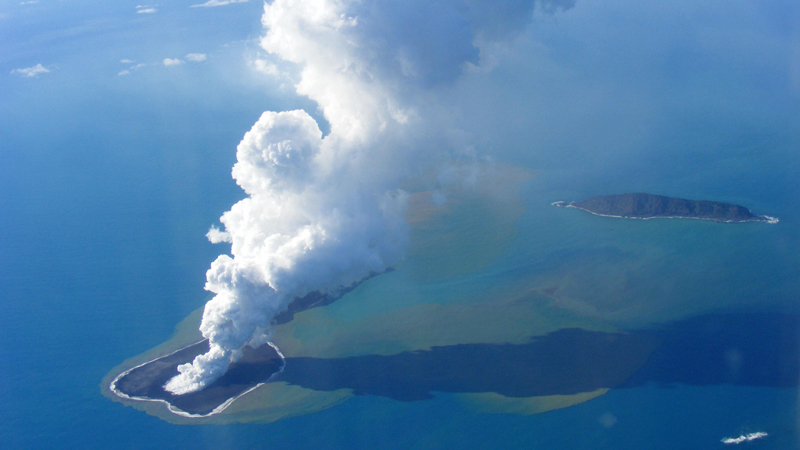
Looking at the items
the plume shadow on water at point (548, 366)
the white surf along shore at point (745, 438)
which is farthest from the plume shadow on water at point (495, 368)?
the white surf along shore at point (745, 438)

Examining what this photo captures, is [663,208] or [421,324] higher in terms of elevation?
[663,208]

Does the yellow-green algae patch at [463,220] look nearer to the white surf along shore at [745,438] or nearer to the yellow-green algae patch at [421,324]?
the yellow-green algae patch at [421,324]

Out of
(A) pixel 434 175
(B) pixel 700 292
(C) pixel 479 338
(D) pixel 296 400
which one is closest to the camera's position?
(D) pixel 296 400

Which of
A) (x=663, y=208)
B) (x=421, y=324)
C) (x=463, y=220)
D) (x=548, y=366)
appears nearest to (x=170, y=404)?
(x=421, y=324)

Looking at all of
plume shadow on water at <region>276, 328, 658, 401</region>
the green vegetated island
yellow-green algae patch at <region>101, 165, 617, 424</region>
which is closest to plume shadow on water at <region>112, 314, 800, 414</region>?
plume shadow on water at <region>276, 328, 658, 401</region>

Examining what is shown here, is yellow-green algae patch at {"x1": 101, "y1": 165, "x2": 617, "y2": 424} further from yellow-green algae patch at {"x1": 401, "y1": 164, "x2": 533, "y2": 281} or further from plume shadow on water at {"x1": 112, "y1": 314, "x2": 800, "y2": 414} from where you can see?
plume shadow on water at {"x1": 112, "y1": 314, "x2": 800, "y2": 414}

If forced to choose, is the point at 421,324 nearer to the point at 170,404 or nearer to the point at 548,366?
the point at 548,366

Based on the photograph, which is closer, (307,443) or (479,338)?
(307,443)

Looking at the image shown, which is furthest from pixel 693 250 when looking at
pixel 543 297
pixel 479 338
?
pixel 479 338

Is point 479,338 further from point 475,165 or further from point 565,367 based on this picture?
point 475,165
